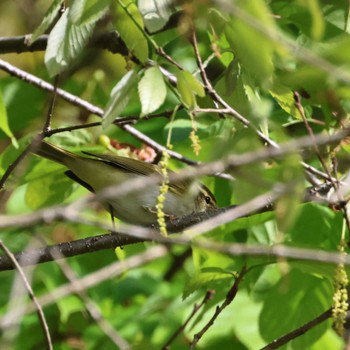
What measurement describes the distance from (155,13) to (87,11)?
0.20 m

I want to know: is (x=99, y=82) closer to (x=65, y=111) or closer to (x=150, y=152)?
(x=150, y=152)

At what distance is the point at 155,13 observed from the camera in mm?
2607

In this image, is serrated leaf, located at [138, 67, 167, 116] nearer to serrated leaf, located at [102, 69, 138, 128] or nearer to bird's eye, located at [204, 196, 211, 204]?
serrated leaf, located at [102, 69, 138, 128]

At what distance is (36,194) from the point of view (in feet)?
12.6

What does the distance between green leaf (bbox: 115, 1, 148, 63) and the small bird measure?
1467 millimetres

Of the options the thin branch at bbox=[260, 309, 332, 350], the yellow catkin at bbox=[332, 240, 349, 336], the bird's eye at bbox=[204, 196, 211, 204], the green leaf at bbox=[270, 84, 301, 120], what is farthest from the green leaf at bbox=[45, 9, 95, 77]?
the bird's eye at bbox=[204, 196, 211, 204]

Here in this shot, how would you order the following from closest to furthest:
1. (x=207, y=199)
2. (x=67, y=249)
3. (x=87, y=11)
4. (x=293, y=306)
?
1. (x=87, y=11)
2. (x=67, y=249)
3. (x=293, y=306)
4. (x=207, y=199)

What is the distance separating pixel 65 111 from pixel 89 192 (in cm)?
183

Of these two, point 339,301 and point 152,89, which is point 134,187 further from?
point 339,301

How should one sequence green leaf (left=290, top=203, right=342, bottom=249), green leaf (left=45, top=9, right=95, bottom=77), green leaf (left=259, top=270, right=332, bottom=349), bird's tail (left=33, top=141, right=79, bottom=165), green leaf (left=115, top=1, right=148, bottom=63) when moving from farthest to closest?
bird's tail (left=33, top=141, right=79, bottom=165), green leaf (left=290, top=203, right=342, bottom=249), green leaf (left=259, top=270, right=332, bottom=349), green leaf (left=115, top=1, right=148, bottom=63), green leaf (left=45, top=9, right=95, bottom=77)

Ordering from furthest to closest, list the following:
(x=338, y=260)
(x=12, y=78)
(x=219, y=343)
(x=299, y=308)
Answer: (x=12, y=78)
(x=219, y=343)
(x=299, y=308)
(x=338, y=260)

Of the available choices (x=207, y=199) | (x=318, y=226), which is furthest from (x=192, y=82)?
(x=207, y=199)

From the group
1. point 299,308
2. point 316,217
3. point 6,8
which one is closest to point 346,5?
point 316,217

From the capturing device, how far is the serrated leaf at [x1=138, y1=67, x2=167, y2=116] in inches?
104
